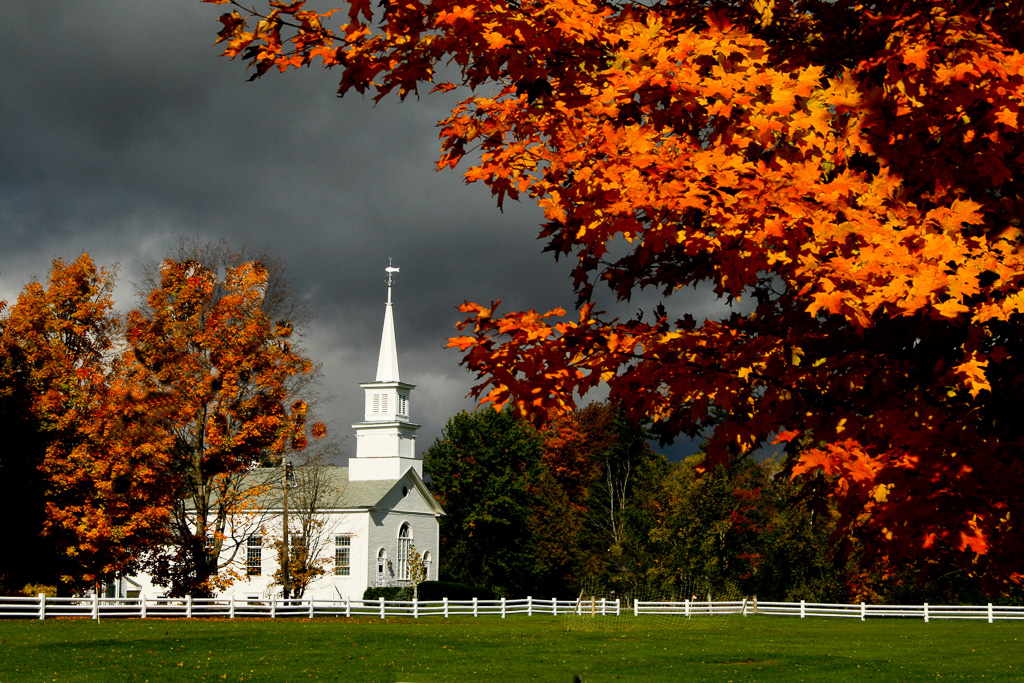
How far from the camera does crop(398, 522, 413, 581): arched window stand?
58.3 meters

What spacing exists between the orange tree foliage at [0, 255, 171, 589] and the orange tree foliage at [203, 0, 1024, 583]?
26524 mm

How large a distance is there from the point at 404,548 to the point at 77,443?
91.3 ft

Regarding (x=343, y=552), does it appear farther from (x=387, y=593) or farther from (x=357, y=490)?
(x=387, y=593)

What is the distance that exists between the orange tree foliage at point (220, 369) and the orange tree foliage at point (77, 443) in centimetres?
A: 104

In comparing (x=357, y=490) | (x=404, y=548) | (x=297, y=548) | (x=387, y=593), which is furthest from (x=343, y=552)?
(x=297, y=548)

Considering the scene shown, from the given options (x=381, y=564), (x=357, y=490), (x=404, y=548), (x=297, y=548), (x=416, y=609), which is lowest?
(x=416, y=609)

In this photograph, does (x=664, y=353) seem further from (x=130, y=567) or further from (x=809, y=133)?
(x=130, y=567)

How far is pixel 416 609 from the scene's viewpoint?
43.1 m

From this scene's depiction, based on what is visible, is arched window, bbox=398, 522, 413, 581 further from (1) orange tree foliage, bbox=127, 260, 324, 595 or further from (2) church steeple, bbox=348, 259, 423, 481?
(1) orange tree foliage, bbox=127, 260, 324, 595

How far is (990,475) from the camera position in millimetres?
5184

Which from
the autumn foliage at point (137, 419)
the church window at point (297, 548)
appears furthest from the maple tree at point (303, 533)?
the autumn foliage at point (137, 419)

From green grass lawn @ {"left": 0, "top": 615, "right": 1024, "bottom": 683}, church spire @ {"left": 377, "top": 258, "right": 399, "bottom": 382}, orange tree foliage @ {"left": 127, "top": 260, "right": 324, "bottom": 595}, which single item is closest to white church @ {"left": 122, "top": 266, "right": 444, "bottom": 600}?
church spire @ {"left": 377, "top": 258, "right": 399, "bottom": 382}

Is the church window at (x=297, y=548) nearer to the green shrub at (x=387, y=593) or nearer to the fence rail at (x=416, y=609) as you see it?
the fence rail at (x=416, y=609)

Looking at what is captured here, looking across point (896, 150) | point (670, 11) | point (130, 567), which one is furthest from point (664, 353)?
point (130, 567)
